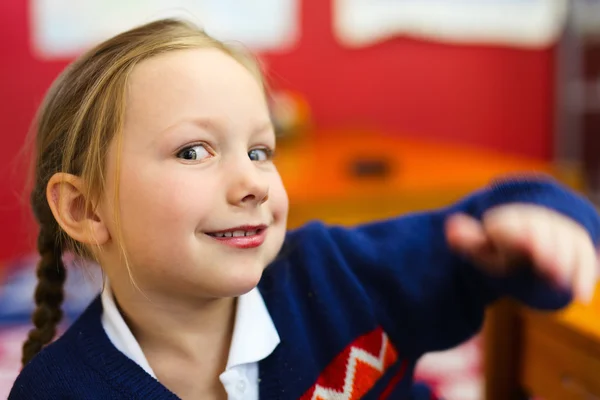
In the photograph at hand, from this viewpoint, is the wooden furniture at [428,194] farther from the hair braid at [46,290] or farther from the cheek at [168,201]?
the hair braid at [46,290]

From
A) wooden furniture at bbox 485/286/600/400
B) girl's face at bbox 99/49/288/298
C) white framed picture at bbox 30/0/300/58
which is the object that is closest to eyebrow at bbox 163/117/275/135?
girl's face at bbox 99/49/288/298

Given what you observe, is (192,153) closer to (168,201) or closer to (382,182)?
(168,201)

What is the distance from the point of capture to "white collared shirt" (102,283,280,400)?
713mm

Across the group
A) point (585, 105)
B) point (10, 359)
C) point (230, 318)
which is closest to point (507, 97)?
point (585, 105)

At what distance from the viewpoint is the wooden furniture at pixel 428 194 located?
0.90 metres

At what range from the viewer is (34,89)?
3031 millimetres

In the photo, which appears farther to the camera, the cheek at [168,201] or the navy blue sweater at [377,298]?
the navy blue sweater at [377,298]

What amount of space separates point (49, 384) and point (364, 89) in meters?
3.15

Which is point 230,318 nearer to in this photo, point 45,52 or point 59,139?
point 59,139

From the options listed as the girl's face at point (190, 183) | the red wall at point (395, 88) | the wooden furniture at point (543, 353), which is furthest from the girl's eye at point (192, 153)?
the red wall at point (395, 88)

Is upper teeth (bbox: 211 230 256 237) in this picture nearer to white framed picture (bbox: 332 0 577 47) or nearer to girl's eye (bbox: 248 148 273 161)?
girl's eye (bbox: 248 148 273 161)

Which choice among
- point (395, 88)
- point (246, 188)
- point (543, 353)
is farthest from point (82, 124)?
point (395, 88)

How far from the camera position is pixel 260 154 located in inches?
28.7

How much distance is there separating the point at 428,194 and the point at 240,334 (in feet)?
4.26
